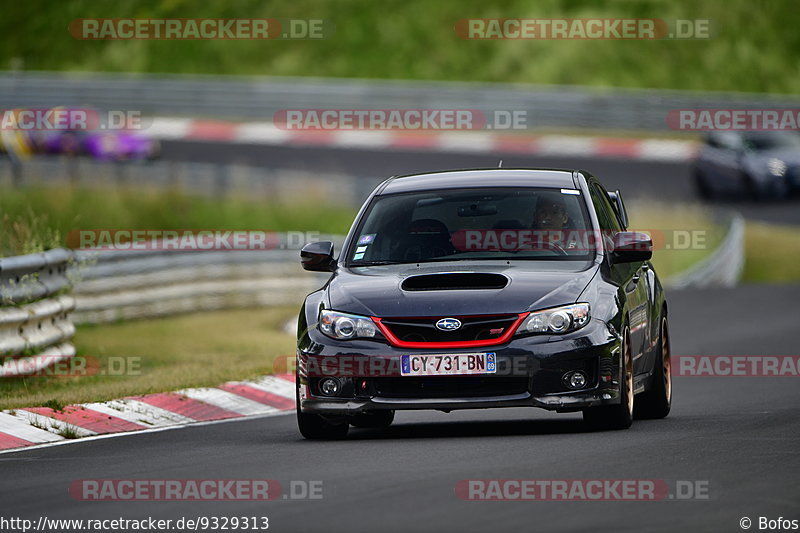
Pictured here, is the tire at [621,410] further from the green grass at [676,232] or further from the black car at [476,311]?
the green grass at [676,232]

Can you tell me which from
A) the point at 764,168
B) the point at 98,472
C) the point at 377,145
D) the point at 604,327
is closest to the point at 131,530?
the point at 98,472

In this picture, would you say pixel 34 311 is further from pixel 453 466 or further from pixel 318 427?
pixel 453 466

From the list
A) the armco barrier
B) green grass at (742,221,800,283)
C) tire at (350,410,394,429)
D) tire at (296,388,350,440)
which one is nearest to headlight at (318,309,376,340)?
tire at (296,388,350,440)

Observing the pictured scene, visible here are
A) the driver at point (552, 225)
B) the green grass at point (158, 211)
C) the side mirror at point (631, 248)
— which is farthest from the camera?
the green grass at point (158, 211)

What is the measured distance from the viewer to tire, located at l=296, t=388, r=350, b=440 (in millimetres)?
10367

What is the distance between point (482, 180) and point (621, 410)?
1859 millimetres

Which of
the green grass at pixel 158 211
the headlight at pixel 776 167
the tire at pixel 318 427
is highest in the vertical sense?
the headlight at pixel 776 167

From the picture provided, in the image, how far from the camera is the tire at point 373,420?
36.2 feet

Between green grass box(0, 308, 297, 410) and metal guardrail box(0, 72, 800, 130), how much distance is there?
64.8ft

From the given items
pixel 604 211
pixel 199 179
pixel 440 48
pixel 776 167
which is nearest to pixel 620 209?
pixel 604 211

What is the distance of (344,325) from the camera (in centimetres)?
1001

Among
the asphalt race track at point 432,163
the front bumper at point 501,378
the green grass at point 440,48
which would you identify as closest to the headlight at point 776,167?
the asphalt race track at point 432,163

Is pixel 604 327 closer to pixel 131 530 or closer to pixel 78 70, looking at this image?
pixel 131 530

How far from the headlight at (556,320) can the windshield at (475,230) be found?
0.79m
